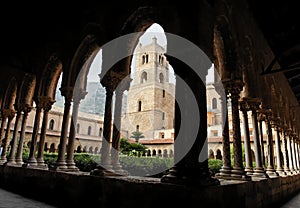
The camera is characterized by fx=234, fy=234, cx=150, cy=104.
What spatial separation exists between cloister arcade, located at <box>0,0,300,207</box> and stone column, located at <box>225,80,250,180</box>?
0.06ft

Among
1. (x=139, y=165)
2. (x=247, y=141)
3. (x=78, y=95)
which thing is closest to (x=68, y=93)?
(x=78, y=95)

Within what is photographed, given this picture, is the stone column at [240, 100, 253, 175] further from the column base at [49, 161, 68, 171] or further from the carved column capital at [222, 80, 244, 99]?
the column base at [49, 161, 68, 171]

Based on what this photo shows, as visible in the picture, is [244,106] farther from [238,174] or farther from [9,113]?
[9,113]

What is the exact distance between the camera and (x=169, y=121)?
132 feet

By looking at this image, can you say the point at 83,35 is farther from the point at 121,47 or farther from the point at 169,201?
the point at 169,201

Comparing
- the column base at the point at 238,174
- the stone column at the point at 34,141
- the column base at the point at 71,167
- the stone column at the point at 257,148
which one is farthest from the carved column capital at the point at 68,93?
the stone column at the point at 257,148

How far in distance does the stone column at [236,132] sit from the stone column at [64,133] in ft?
11.5

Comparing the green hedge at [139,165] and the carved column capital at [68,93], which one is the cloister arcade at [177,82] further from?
the green hedge at [139,165]

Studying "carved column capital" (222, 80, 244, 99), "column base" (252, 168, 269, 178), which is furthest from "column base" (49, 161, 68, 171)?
"column base" (252, 168, 269, 178)

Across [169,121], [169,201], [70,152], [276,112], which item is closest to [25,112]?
[70,152]

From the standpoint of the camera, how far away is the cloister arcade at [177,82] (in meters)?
3.09

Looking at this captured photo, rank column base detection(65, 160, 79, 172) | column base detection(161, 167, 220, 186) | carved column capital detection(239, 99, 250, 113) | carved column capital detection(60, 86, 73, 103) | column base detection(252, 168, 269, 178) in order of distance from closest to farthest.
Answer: column base detection(161, 167, 220, 186) → column base detection(252, 168, 269, 178) → column base detection(65, 160, 79, 172) → carved column capital detection(239, 99, 250, 113) → carved column capital detection(60, 86, 73, 103)

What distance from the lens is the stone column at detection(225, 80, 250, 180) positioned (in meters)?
4.09

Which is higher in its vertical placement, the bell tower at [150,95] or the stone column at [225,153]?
Result: the bell tower at [150,95]
